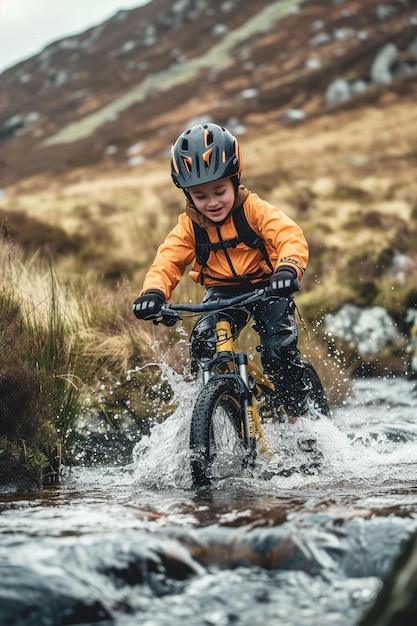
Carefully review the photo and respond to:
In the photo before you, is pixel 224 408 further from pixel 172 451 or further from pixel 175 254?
pixel 175 254

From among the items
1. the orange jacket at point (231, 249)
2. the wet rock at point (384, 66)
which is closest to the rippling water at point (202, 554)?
the orange jacket at point (231, 249)

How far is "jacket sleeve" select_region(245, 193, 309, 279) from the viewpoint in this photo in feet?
18.3

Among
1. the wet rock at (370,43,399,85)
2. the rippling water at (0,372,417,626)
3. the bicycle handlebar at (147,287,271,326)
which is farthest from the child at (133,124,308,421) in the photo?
the wet rock at (370,43,399,85)

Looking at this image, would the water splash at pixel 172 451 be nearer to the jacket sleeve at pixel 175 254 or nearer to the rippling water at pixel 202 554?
the rippling water at pixel 202 554

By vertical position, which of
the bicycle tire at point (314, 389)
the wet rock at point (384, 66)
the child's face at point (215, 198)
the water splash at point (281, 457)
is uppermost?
the wet rock at point (384, 66)

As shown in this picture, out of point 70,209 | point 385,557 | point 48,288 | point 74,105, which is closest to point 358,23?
point 74,105

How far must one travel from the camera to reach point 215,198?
581 cm

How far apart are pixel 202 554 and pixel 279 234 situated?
2.68 metres

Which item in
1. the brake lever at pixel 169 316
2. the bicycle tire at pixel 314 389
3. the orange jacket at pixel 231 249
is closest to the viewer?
the brake lever at pixel 169 316

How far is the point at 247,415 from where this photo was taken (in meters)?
5.57

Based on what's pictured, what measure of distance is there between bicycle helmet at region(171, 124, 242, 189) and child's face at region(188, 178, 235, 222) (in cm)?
13

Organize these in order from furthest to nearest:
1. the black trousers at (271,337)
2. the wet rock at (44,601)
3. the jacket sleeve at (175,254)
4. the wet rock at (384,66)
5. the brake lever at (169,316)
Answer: the wet rock at (384,66), the jacket sleeve at (175,254), the black trousers at (271,337), the brake lever at (169,316), the wet rock at (44,601)

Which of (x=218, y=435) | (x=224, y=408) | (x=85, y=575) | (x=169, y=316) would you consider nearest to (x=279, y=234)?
(x=169, y=316)

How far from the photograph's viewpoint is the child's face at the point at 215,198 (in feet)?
19.1
